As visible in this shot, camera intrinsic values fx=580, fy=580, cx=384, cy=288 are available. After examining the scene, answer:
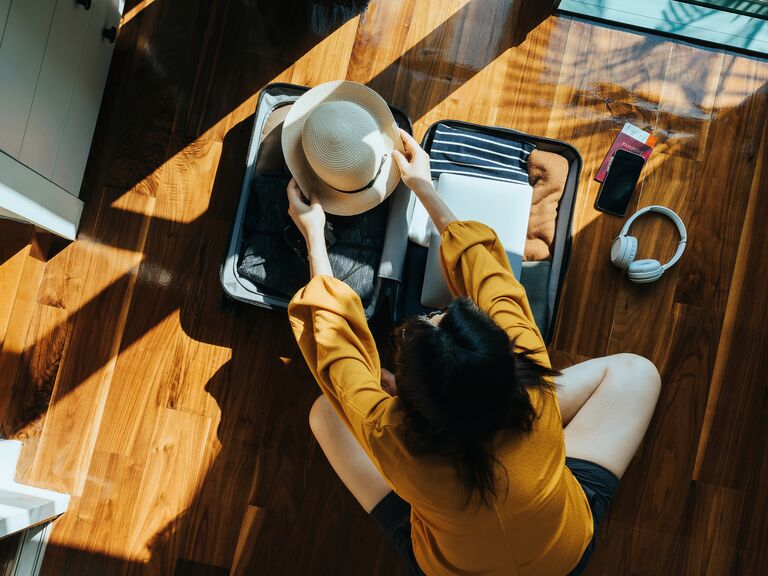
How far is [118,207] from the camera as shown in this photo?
1.69 meters

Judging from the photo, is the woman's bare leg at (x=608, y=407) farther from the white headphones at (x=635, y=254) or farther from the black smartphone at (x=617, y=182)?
the black smartphone at (x=617, y=182)

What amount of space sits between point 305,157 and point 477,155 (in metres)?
0.51

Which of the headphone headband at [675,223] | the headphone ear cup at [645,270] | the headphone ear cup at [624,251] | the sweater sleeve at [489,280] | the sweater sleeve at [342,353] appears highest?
the headphone headband at [675,223]

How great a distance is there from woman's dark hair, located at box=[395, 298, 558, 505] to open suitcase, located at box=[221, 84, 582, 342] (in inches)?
24.0

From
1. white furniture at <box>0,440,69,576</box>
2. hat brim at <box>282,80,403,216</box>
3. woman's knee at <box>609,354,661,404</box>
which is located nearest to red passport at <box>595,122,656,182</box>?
woman's knee at <box>609,354,661,404</box>

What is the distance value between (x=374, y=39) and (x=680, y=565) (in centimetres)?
176

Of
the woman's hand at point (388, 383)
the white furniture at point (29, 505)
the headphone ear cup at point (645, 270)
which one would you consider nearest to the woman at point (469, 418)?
the woman's hand at point (388, 383)

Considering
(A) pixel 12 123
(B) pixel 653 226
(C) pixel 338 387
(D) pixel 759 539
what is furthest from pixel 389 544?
(A) pixel 12 123

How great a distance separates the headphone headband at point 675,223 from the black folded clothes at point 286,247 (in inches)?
28.4

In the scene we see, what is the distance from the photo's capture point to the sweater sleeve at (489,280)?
3.45ft

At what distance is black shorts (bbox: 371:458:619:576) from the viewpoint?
1271 millimetres

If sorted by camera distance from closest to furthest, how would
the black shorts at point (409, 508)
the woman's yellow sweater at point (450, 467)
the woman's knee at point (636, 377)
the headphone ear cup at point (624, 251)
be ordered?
the woman's yellow sweater at point (450, 467)
the black shorts at point (409, 508)
the woman's knee at point (636, 377)
the headphone ear cup at point (624, 251)

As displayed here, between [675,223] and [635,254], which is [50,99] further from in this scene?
[675,223]

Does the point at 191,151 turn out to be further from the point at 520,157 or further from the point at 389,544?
the point at 389,544
